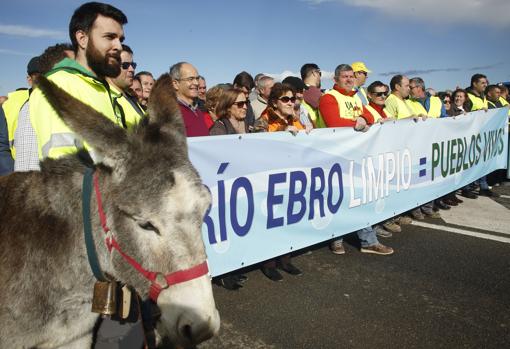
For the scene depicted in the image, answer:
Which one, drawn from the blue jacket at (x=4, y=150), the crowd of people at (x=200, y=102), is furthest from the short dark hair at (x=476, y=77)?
the blue jacket at (x=4, y=150)

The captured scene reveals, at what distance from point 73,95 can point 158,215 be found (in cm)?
84

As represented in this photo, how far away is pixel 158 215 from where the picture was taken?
158 centimetres

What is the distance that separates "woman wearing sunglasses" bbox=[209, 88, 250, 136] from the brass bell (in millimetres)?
3180

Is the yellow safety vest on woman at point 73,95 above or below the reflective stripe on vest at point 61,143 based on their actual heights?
above

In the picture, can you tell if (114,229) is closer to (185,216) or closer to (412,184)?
(185,216)

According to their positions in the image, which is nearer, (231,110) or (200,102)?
(231,110)

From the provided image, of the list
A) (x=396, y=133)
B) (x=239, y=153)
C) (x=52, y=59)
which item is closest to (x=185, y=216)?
(x=239, y=153)

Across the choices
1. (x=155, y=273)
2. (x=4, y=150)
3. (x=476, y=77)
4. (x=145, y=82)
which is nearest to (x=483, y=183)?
(x=476, y=77)

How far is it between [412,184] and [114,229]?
5720 mm

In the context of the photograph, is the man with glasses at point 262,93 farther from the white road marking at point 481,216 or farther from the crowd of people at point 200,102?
the white road marking at point 481,216

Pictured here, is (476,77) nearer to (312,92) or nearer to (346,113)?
(312,92)

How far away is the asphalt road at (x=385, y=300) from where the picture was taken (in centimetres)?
340

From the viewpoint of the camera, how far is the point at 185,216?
1600mm

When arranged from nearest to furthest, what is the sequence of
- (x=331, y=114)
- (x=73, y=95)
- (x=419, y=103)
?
(x=73, y=95), (x=331, y=114), (x=419, y=103)
